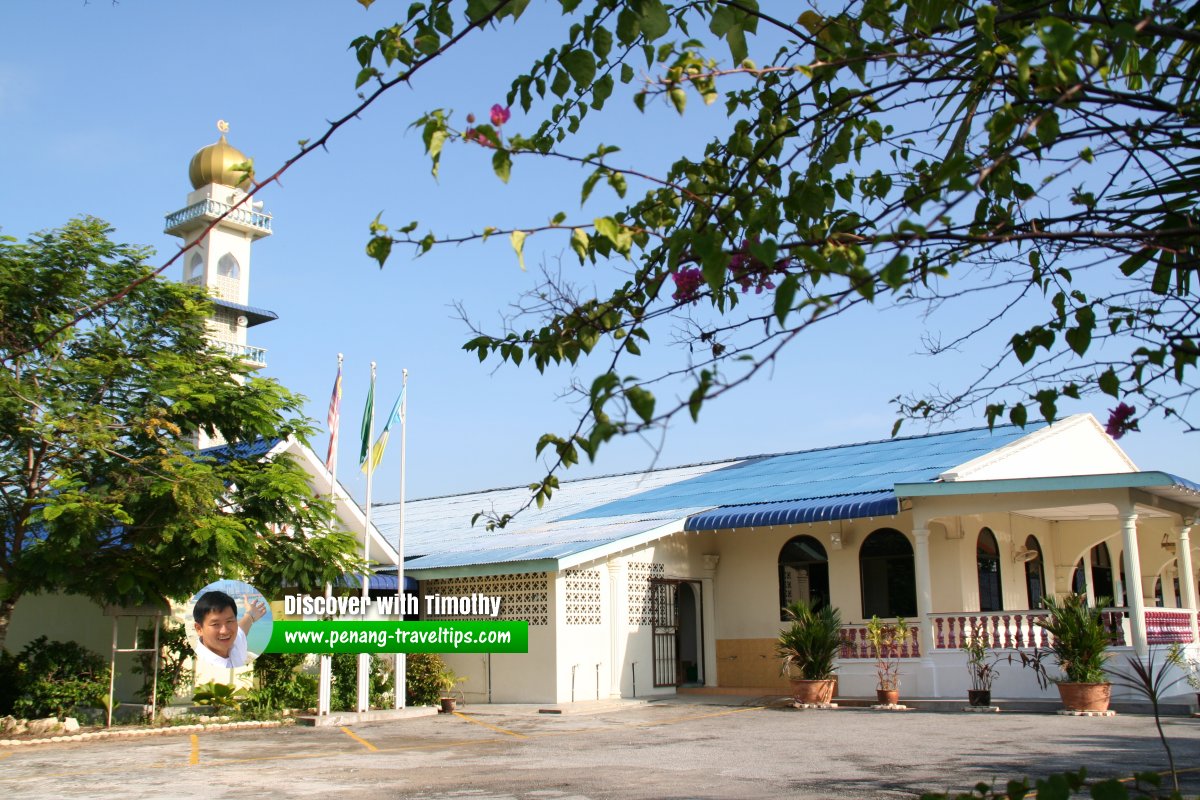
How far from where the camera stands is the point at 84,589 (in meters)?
15.7

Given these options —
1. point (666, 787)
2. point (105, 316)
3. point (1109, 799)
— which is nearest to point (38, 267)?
point (105, 316)

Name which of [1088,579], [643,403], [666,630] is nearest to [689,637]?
[666,630]

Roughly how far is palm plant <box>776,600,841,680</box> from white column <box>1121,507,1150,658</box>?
14.9 ft

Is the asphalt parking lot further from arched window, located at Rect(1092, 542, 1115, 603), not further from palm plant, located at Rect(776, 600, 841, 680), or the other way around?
arched window, located at Rect(1092, 542, 1115, 603)

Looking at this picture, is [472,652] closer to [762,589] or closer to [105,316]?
[762,589]

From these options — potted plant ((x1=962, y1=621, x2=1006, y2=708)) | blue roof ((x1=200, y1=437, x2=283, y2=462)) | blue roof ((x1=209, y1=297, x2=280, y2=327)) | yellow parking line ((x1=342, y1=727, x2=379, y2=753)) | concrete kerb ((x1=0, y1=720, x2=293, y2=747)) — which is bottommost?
yellow parking line ((x1=342, y1=727, x2=379, y2=753))

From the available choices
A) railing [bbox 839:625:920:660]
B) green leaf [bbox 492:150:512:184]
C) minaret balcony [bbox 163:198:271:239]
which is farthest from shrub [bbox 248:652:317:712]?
minaret balcony [bbox 163:198:271:239]

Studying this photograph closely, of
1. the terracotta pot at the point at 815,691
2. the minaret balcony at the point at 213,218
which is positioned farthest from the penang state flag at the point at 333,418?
the minaret balcony at the point at 213,218

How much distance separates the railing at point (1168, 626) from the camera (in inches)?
672

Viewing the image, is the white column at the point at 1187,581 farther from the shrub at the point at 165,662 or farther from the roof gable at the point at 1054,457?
the shrub at the point at 165,662

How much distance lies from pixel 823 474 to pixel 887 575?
321 centimetres

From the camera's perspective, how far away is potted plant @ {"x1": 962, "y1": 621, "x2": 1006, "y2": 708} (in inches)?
642

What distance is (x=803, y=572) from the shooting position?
2091cm

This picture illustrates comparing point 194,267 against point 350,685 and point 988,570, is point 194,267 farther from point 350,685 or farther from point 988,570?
point 988,570
